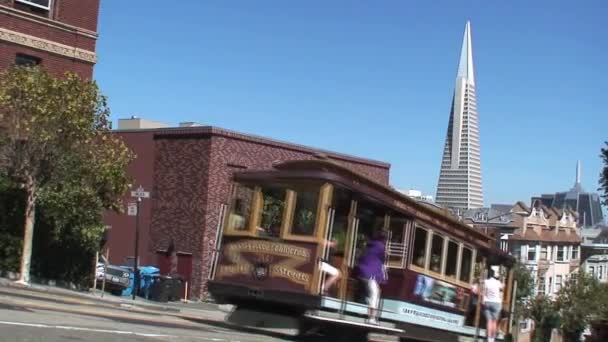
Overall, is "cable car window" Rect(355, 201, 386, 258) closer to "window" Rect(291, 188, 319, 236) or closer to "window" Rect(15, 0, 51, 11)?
"window" Rect(291, 188, 319, 236)

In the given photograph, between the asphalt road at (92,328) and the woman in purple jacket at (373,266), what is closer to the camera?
the asphalt road at (92,328)

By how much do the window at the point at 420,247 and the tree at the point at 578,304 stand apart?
50464mm

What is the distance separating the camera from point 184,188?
129ft

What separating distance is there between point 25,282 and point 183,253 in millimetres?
15358

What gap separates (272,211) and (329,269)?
4.71 ft

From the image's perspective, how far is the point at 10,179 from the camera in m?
25.2

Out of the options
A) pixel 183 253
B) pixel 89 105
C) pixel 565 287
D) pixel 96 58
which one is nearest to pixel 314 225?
pixel 89 105

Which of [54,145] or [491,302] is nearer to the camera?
[491,302]

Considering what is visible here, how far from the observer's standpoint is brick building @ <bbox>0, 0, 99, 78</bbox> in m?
30.8

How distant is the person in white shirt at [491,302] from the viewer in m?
16.8

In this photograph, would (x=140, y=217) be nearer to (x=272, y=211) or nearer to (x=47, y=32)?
(x=47, y=32)

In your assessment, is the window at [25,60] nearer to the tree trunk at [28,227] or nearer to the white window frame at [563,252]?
the tree trunk at [28,227]

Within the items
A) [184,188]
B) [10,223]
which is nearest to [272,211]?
[10,223]

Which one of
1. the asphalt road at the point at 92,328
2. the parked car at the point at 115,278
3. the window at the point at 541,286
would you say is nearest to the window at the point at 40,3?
the parked car at the point at 115,278
